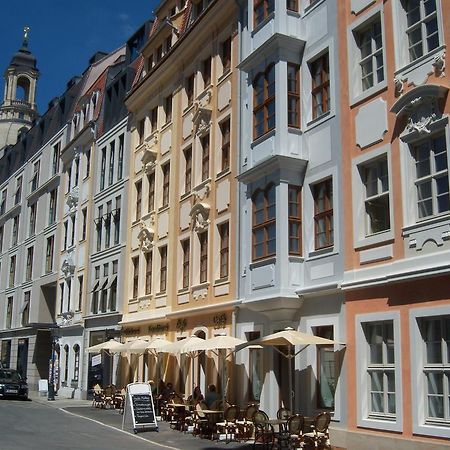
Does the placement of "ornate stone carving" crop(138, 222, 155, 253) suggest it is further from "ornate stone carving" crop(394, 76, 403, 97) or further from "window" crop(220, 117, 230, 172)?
"ornate stone carving" crop(394, 76, 403, 97)

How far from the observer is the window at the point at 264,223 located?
1849 cm

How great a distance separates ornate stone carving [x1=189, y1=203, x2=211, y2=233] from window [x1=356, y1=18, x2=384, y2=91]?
8844 mm

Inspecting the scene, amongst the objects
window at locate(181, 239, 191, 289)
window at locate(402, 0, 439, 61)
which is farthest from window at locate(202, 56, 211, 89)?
window at locate(402, 0, 439, 61)

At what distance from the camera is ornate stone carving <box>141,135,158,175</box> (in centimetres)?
2953

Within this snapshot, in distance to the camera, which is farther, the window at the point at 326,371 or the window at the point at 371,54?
the window at the point at 326,371

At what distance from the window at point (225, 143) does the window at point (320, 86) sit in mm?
5230


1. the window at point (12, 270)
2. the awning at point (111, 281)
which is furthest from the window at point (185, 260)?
the window at point (12, 270)

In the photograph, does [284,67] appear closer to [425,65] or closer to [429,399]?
[425,65]

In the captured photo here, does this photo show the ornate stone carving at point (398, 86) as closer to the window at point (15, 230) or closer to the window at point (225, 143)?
the window at point (225, 143)

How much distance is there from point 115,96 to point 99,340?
12672 mm

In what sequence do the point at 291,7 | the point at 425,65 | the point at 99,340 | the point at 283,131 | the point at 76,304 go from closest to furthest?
the point at 425,65
the point at 283,131
the point at 291,7
the point at 99,340
the point at 76,304

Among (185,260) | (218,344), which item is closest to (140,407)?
(218,344)

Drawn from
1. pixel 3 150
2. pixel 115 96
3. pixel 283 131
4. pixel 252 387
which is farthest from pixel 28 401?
pixel 3 150

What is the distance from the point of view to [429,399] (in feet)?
43.9
